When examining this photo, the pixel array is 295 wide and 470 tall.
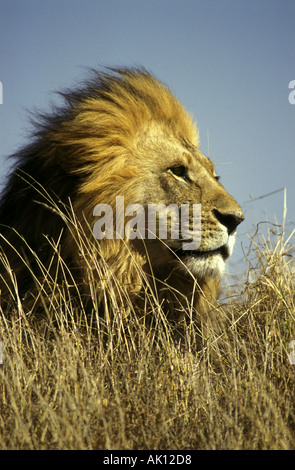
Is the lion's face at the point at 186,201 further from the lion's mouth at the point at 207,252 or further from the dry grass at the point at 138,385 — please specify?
the dry grass at the point at 138,385

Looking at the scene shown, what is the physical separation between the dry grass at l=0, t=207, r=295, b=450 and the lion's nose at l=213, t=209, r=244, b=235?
2.09 feet

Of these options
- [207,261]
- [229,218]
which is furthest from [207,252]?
[229,218]

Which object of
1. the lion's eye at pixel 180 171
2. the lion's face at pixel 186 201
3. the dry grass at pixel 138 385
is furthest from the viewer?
the lion's eye at pixel 180 171

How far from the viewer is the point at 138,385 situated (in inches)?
132

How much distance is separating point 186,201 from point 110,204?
1.66 ft

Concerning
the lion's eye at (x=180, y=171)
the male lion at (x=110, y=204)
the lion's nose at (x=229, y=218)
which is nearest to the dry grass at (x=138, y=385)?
the male lion at (x=110, y=204)

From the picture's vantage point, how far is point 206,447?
9.04ft

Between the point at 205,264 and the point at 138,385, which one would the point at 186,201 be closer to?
the point at 205,264

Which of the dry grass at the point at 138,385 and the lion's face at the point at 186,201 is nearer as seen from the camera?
the dry grass at the point at 138,385

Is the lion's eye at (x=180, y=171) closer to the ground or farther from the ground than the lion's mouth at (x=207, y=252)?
farther from the ground

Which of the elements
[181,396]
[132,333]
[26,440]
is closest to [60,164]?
[132,333]

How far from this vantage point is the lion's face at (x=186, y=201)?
13.2ft

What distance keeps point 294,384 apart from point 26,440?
155 cm
